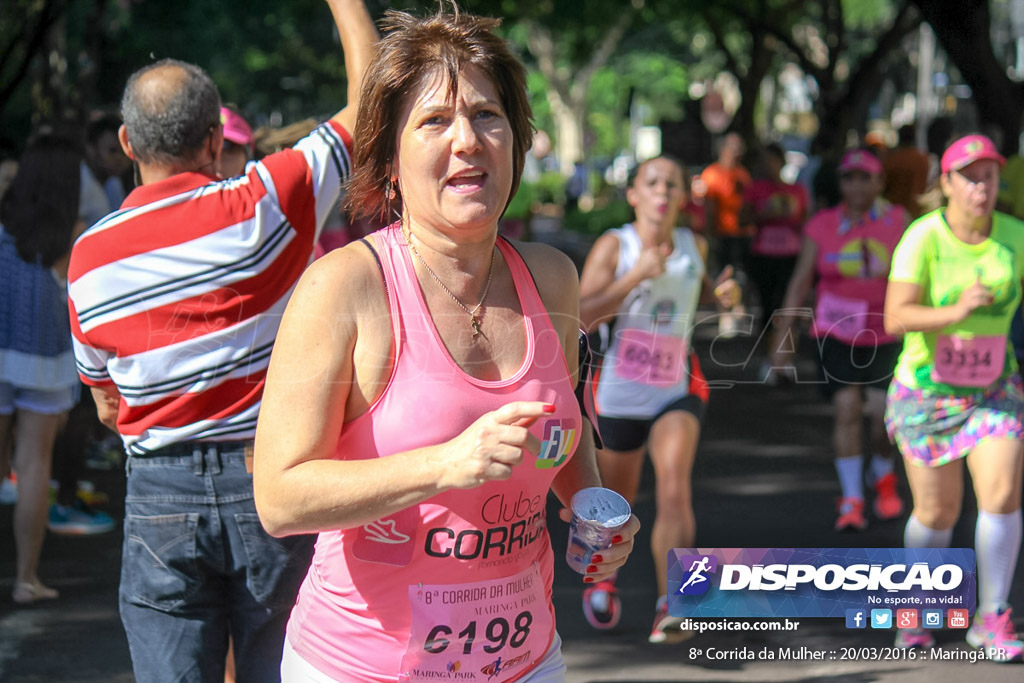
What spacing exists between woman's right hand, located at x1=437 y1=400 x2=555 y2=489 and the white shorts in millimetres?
587

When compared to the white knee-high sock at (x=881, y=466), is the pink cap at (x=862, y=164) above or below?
above

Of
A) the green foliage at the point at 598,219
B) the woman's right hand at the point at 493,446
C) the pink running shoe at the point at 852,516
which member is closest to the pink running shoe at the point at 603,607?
the pink running shoe at the point at 852,516

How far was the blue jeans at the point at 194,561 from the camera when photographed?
2.98 m

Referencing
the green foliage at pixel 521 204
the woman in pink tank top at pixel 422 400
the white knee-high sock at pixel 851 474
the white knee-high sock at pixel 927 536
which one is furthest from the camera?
the green foliage at pixel 521 204

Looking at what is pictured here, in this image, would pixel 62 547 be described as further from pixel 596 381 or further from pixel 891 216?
pixel 891 216

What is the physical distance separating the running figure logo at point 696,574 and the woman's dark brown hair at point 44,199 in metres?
3.22

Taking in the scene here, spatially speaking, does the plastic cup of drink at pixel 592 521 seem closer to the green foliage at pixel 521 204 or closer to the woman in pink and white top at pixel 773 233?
the woman in pink and white top at pixel 773 233

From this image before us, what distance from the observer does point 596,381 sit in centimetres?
566

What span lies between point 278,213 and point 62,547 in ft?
14.2

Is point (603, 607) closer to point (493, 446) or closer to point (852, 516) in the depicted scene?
point (852, 516)

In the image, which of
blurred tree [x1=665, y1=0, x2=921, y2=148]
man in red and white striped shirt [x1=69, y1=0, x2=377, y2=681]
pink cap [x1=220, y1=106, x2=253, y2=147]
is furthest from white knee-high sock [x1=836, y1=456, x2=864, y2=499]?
blurred tree [x1=665, y1=0, x2=921, y2=148]

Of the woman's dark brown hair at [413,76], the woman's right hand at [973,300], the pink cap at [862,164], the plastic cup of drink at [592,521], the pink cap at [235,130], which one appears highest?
the woman's dark brown hair at [413,76]

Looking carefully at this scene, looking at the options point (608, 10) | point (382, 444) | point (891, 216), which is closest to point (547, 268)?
point (382, 444)

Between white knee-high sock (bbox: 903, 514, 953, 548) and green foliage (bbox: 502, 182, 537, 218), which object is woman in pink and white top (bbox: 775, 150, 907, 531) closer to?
white knee-high sock (bbox: 903, 514, 953, 548)
